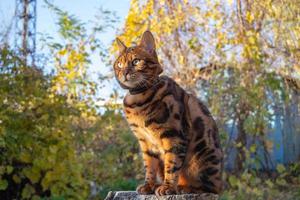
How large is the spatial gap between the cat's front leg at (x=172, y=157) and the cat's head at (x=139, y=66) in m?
0.26

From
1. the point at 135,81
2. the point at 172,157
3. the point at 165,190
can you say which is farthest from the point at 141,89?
the point at 165,190

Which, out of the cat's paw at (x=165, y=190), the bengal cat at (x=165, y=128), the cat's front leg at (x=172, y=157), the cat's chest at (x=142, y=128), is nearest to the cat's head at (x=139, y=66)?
the bengal cat at (x=165, y=128)

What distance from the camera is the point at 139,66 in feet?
8.57

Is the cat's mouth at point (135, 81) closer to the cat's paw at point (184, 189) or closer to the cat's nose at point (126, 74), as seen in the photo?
the cat's nose at point (126, 74)

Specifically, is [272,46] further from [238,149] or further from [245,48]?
[238,149]

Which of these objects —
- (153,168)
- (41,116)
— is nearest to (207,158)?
(153,168)

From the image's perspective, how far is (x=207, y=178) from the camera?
2.80m

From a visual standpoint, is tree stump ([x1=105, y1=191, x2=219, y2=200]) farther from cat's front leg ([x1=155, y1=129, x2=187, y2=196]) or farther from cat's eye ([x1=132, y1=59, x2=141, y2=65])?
cat's eye ([x1=132, y1=59, x2=141, y2=65])

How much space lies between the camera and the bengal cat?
2586 mm

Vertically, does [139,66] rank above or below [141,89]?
above

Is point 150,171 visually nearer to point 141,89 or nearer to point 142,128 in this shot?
point 142,128

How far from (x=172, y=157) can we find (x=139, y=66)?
45cm

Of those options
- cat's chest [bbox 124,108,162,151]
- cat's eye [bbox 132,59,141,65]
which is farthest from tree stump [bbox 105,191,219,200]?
cat's eye [bbox 132,59,141,65]

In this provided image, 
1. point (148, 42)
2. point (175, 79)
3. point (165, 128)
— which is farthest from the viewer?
point (175, 79)
